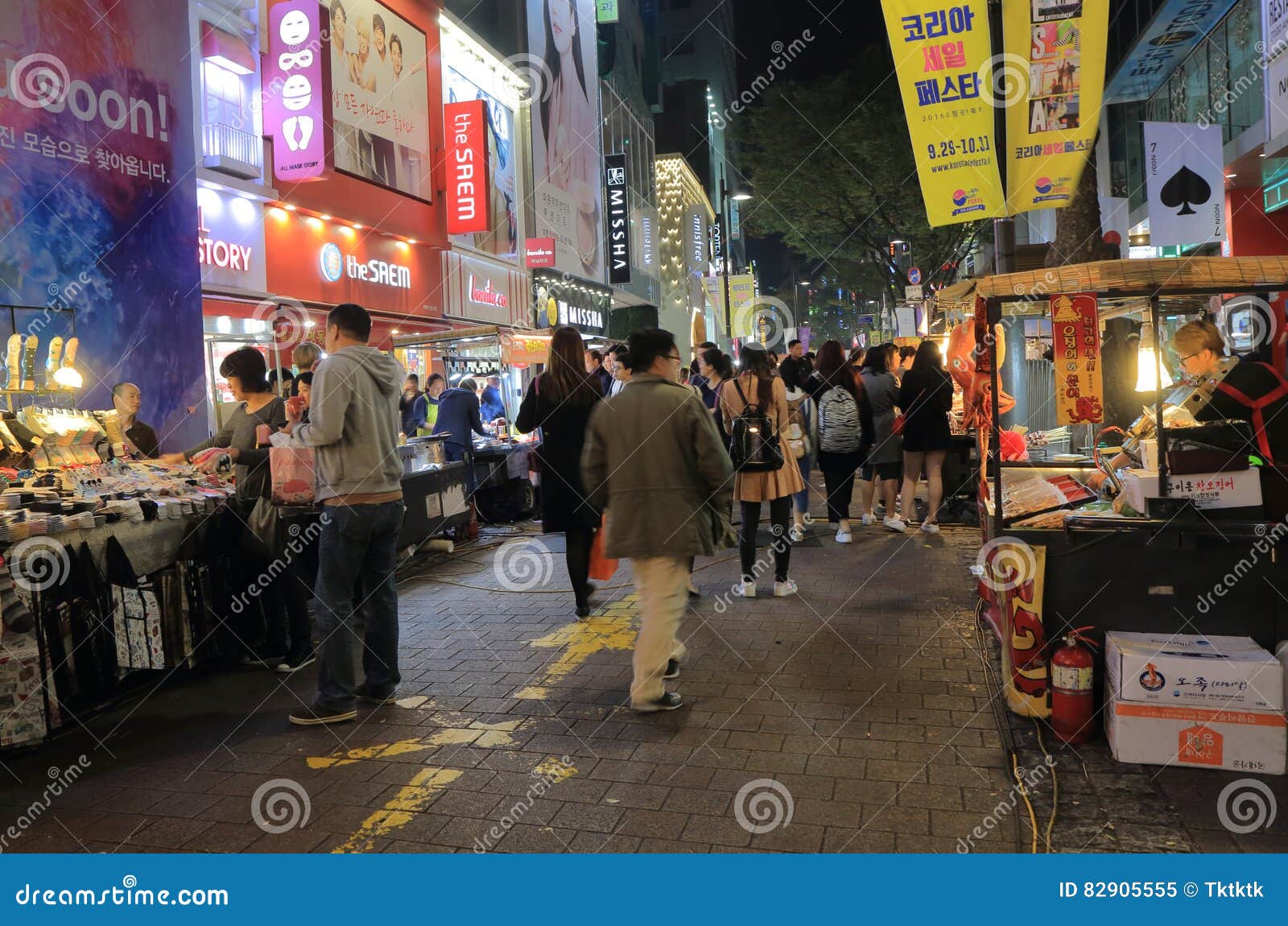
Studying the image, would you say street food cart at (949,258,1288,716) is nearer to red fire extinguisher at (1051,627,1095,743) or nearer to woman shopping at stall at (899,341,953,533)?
red fire extinguisher at (1051,627,1095,743)

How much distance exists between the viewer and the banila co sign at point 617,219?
A: 2745 cm

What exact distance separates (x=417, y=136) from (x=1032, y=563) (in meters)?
14.6

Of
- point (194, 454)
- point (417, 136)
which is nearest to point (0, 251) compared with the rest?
point (194, 454)

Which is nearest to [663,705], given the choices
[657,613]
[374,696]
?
[657,613]

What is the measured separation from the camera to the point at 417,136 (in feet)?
52.9

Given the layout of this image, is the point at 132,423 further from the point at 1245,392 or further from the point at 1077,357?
the point at 1245,392

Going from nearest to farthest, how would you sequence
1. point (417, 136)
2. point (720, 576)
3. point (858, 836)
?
point (858, 836) → point (720, 576) → point (417, 136)

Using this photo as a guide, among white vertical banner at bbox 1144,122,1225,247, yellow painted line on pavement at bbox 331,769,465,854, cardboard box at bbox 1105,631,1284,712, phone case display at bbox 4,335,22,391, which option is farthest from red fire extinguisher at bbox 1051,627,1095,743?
phone case display at bbox 4,335,22,391

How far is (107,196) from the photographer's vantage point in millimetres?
8391

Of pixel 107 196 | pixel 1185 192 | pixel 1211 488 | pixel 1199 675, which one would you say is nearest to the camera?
pixel 1199 675

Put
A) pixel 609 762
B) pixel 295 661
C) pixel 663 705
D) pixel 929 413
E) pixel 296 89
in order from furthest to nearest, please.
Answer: pixel 296 89, pixel 929 413, pixel 295 661, pixel 663 705, pixel 609 762

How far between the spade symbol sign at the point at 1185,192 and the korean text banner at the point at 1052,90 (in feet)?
2.83

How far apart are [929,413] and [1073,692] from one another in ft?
19.4

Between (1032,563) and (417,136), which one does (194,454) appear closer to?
(1032,563)
